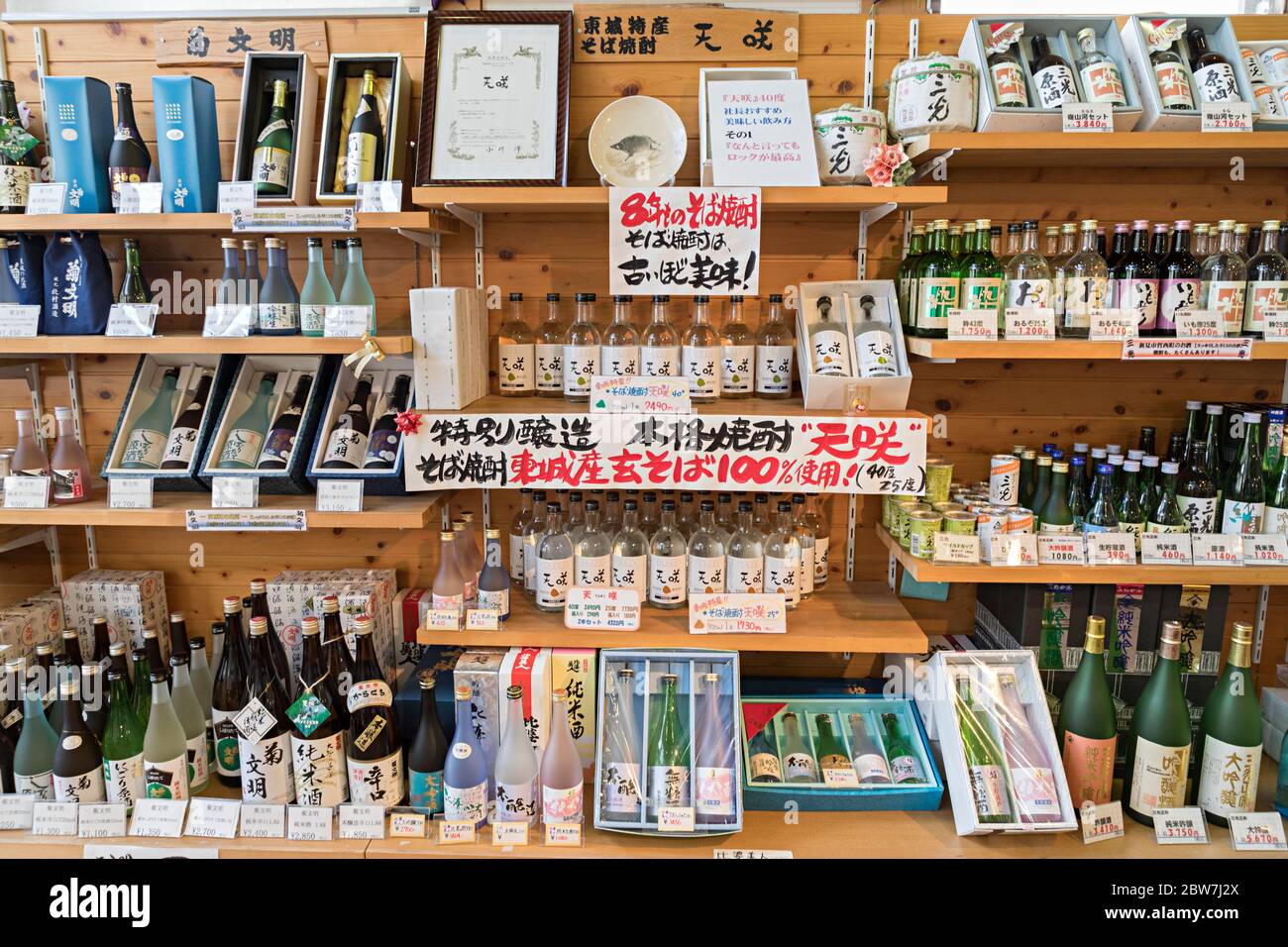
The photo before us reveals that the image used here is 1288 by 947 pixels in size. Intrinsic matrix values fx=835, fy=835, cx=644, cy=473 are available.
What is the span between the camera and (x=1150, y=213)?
226 centimetres

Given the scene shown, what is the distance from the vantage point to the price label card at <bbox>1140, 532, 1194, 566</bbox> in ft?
6.60

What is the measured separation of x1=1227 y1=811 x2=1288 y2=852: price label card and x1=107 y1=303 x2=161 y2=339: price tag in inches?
112

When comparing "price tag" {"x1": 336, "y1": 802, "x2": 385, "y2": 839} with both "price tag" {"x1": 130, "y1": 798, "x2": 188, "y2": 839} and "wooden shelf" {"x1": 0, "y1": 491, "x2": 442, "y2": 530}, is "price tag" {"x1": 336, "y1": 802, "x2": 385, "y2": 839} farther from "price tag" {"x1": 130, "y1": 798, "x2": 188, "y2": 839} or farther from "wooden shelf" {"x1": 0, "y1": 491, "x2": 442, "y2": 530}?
"wooden shelf" {"x1": 0, "y1": 491, "x2": 442, "y2": 530}

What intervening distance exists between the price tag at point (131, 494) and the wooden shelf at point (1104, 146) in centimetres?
208

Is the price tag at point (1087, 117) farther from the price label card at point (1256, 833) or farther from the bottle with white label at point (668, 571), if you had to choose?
the price label card at point (1256, 833)

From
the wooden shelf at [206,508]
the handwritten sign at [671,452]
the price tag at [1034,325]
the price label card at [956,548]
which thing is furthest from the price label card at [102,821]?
the price tag at [1034,325]

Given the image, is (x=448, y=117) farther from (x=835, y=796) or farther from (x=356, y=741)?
(x=835, y=796)

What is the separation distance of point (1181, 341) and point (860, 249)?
2.66 feet

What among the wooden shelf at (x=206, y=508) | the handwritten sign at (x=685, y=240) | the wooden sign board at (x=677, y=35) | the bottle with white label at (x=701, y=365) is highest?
the wooden sign board at (x=677, y=35)

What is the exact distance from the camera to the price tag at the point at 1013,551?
78.4 inches

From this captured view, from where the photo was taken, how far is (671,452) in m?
2.02

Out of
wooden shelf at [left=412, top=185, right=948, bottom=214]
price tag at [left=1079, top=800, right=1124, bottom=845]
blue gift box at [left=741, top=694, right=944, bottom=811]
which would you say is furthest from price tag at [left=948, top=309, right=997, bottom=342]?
price tag at [left=1079, top=800, right=1124, bottom=845]

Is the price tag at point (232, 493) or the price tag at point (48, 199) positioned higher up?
the price tag at point (48, 199)
